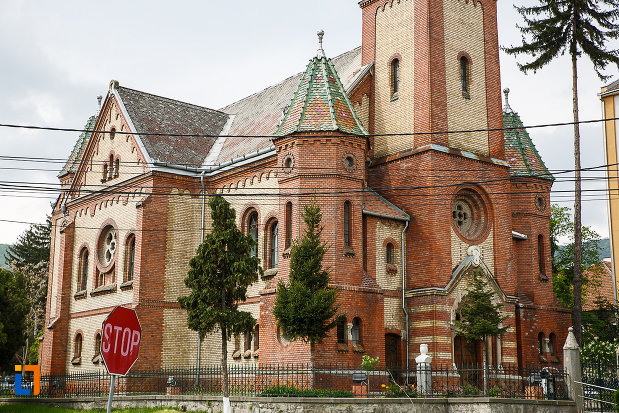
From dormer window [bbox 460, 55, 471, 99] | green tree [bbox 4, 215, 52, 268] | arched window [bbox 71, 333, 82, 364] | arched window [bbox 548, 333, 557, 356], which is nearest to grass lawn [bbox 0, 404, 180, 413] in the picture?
arched window [bbox 71, 333, 82, 364]

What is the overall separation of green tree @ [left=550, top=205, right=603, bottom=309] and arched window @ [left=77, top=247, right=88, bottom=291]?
1132 inches

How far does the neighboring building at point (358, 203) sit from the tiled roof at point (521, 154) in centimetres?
10

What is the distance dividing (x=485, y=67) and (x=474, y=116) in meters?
2.65

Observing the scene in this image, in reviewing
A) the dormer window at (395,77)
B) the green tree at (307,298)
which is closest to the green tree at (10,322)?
the green tree at (307,298)

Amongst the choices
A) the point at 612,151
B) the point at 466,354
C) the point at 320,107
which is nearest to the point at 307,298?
the point at 320,107

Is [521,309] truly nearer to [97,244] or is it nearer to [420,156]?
[420,156]

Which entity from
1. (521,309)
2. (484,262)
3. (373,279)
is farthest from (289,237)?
(521,309)

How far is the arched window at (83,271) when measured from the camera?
37.4m

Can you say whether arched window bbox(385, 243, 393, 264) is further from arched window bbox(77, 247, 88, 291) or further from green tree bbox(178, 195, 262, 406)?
arched window bbox(77, 247, 88, 291)

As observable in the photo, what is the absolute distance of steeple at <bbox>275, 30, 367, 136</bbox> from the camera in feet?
94.4

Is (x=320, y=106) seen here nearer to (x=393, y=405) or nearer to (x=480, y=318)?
(x=480, y=318)

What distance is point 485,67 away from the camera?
1328 inches

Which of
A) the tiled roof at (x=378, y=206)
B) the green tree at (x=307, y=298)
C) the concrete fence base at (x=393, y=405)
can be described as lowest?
the concrete fence base at (x=393, y=405)

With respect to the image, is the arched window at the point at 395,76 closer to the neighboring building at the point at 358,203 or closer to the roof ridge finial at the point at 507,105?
the neighboring building at the point at 358,203
